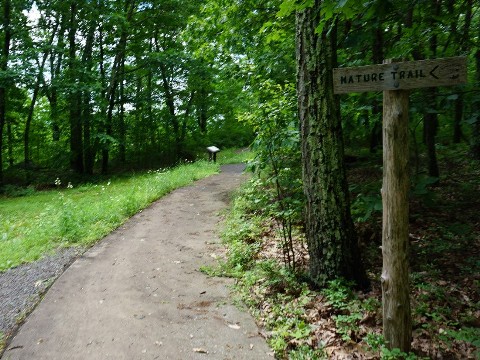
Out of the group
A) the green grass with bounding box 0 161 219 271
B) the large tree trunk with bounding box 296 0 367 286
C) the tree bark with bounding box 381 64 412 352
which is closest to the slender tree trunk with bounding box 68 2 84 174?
the green grass with bounding box 0 161 219 271

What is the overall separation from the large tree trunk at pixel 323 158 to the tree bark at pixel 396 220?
1.07 metres

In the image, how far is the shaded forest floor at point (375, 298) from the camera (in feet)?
10.8

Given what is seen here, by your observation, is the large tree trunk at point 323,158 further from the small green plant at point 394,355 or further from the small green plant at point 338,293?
the small green plant at point 394,355

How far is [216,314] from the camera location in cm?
432

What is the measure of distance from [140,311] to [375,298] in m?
2.69

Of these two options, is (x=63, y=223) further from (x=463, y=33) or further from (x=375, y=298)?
(x=463, y=33)

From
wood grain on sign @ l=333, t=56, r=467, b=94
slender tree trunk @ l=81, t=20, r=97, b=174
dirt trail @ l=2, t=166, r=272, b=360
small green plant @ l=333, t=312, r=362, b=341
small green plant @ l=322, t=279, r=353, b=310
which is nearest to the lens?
wood grain on sign @ l=333, t=56, r=467, b=94

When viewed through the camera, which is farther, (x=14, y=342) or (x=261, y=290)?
(x=261, y=290)

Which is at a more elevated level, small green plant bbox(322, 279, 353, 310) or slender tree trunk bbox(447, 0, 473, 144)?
slender tree trunk bbox(447, 0, 473, 144)

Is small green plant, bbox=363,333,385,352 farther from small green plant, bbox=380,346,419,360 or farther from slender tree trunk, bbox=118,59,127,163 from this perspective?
slender tree trunk, bbox=118,59,127,163

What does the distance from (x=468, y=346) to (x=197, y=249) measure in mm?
4384

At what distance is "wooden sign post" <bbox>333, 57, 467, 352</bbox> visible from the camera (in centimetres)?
294

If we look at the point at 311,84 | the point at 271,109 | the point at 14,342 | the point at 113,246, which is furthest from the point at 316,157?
the point at 113,246

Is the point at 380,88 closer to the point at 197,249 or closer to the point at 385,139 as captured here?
the point at 385,139
